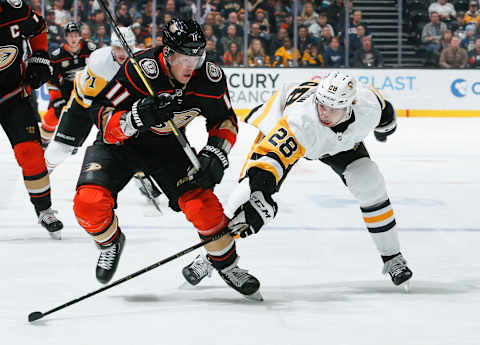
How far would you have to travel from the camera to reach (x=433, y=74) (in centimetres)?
1035

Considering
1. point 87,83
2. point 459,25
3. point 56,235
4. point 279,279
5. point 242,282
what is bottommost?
point 459,25

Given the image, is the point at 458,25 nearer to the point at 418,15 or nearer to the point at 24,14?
the point at 418,15

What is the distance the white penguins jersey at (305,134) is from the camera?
297 centimetres

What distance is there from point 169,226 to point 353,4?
294 inches

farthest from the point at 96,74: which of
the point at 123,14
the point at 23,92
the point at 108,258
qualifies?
the point at 123,14

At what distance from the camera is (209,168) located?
3.05m

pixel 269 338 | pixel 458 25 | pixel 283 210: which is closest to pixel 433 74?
pixel 458 25

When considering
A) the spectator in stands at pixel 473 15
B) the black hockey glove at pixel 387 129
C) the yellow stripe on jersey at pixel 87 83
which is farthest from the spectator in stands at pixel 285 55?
Answer: the black hockey glove at pixel 387 129

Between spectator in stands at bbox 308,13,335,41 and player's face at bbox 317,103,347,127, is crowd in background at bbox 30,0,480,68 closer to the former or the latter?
spectator in stands at bbox 308,13,335,41

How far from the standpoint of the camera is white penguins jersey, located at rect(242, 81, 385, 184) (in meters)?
2.97

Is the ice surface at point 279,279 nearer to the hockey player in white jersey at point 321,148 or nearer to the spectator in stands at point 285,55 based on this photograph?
the hockey player in white jersey at point 321,148

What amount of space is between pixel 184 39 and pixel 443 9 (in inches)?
353

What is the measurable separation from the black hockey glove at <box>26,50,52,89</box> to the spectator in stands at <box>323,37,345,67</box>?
6.63m

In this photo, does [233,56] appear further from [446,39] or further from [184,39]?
[184,39]
